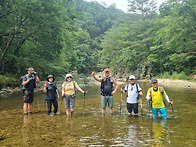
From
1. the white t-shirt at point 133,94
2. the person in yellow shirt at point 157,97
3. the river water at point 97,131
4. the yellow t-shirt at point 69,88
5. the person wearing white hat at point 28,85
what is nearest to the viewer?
the river water at point 97,131

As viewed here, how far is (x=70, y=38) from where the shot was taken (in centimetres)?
2234

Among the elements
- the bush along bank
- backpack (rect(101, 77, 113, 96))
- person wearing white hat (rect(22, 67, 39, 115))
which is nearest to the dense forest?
the bush along bank

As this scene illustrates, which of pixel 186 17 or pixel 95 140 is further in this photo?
pixel 186 17

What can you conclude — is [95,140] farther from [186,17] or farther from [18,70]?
[186,17]

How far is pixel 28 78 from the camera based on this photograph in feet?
29.8

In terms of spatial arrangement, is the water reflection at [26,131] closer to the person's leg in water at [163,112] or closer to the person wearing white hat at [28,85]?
the person wearing white hat at [28,85]

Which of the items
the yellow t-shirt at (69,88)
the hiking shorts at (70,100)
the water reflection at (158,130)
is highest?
the yellow t-shirt at (69,88)

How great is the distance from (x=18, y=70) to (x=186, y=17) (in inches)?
928

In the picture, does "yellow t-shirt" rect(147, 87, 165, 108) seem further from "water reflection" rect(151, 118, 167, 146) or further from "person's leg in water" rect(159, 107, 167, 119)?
"water reflection" rect(151, 118, 167, 146)

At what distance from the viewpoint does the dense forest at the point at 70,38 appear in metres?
17.3

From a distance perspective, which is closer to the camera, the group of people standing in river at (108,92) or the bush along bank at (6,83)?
the group of people standing in river at (108,92)

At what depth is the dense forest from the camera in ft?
56.6

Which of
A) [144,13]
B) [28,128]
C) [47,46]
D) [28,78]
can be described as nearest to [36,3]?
[47,46]

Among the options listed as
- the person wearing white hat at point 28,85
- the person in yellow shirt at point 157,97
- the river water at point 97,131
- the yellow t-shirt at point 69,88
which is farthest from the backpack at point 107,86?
the person wearing white hat at point 28,85
